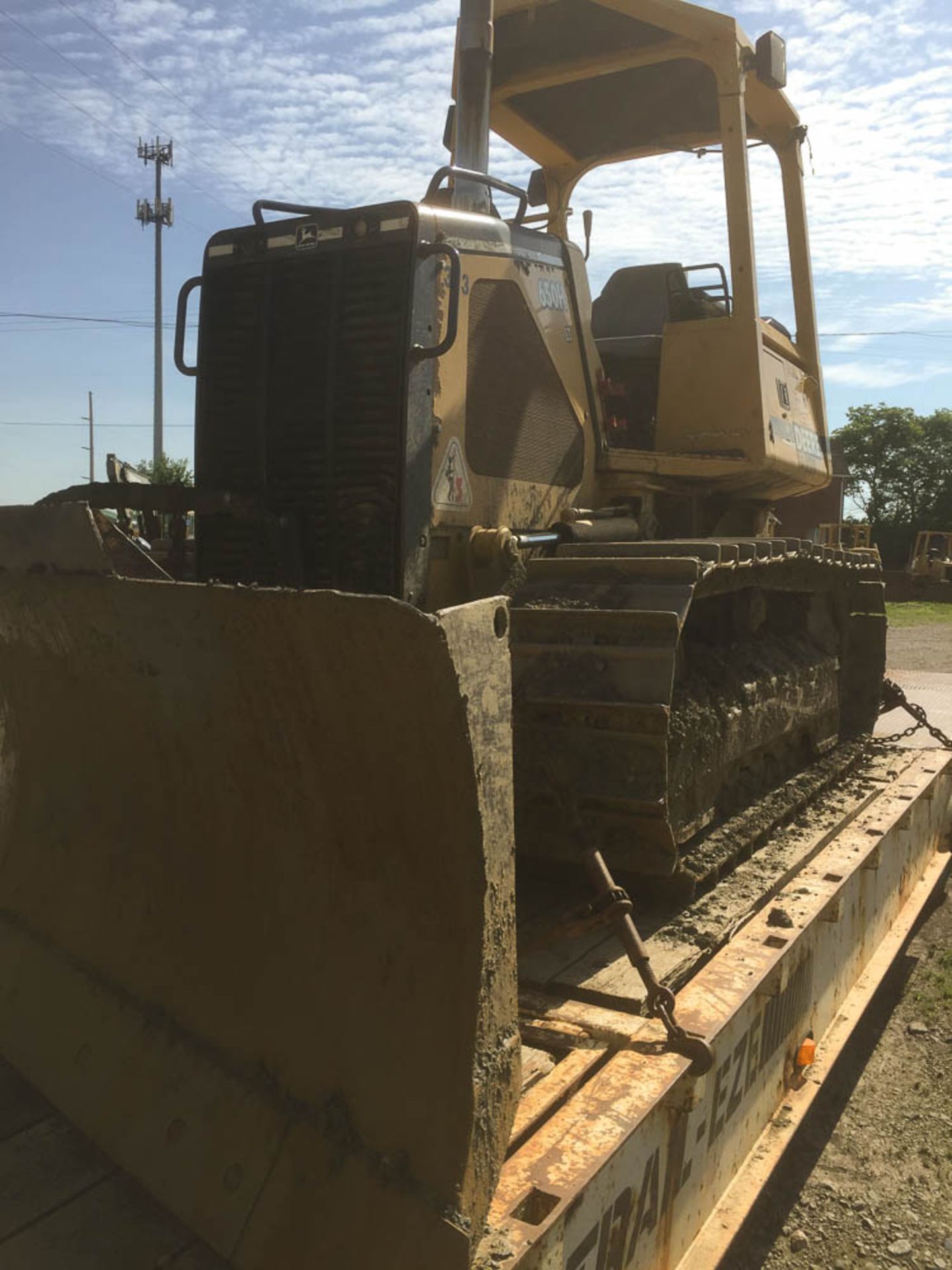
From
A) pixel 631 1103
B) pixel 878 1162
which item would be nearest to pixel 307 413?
pixel 631 1103

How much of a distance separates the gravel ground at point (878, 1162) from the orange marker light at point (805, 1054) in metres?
0.33

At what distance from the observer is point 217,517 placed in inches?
137

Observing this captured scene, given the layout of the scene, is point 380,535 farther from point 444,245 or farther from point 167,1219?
point 167,1219

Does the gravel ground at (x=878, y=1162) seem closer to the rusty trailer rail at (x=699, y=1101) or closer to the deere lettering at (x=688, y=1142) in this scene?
the rusty trailer rail at (x=699, y=1101)

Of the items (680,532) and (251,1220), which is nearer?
(251,1220)

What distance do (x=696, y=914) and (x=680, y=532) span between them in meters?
2.12

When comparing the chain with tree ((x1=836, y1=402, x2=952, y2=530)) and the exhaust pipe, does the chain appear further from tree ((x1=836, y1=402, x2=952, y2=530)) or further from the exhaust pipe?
tree ((x1=836, y1=402, x2=952, y2=530))

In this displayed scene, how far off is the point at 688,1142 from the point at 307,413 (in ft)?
7.01

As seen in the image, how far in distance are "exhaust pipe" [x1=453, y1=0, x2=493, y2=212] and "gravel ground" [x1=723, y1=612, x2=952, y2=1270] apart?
3357 mm

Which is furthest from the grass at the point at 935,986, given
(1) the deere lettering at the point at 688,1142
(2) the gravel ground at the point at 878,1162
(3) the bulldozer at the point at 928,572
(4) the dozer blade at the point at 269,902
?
(3) the bulldozer at the point at 928,572

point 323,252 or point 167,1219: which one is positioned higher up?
point 323,252

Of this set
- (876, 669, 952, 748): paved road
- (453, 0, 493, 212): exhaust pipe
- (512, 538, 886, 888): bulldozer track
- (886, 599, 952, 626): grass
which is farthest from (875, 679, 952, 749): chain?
(886, 599, 952, 626): grass

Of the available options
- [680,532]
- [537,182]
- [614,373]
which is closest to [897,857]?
[680,532]

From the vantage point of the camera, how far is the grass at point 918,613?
23484 mm
